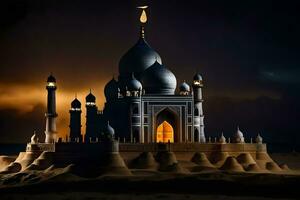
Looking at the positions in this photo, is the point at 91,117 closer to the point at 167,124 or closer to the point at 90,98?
the point at 90,98

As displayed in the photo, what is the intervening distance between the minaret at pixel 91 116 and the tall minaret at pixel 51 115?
760 centimetres

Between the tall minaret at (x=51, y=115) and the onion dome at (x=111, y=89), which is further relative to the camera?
the onion dome at (x=111, y=89)

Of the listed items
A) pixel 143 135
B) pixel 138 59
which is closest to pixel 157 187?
pixel 143 135

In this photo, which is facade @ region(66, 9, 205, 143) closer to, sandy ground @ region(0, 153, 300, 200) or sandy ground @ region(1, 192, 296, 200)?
sandy ground @ region(0, 153, 300, 200)

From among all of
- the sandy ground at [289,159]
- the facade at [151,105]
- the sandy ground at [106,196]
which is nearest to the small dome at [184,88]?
the facade at [151,105]

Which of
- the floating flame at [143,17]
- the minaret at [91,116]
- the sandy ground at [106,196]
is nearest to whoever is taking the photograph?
the sandy ground at [106,196]

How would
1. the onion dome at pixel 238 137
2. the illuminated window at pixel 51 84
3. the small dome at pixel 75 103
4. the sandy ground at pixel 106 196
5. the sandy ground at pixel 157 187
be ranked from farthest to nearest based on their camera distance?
1. the small dome at pixel 75 103
2. the illuminated window at pixel 51 84
3. the onion dome at pixel 238 137
4. the sandy ground at pixel 157 187
5. the sandy ground at pixel 106 196

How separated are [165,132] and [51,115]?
1288cm

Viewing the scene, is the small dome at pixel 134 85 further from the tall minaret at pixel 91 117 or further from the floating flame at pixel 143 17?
the floating flame at pixel 143 17

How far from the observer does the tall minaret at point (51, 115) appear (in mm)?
77062

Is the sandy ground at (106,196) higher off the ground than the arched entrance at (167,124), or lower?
lower

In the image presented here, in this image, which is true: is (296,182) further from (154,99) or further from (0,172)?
(0,172)

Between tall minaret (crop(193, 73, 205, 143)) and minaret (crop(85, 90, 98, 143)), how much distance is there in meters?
13.3

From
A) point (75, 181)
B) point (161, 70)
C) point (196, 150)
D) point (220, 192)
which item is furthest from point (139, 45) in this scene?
point (220, 192)
